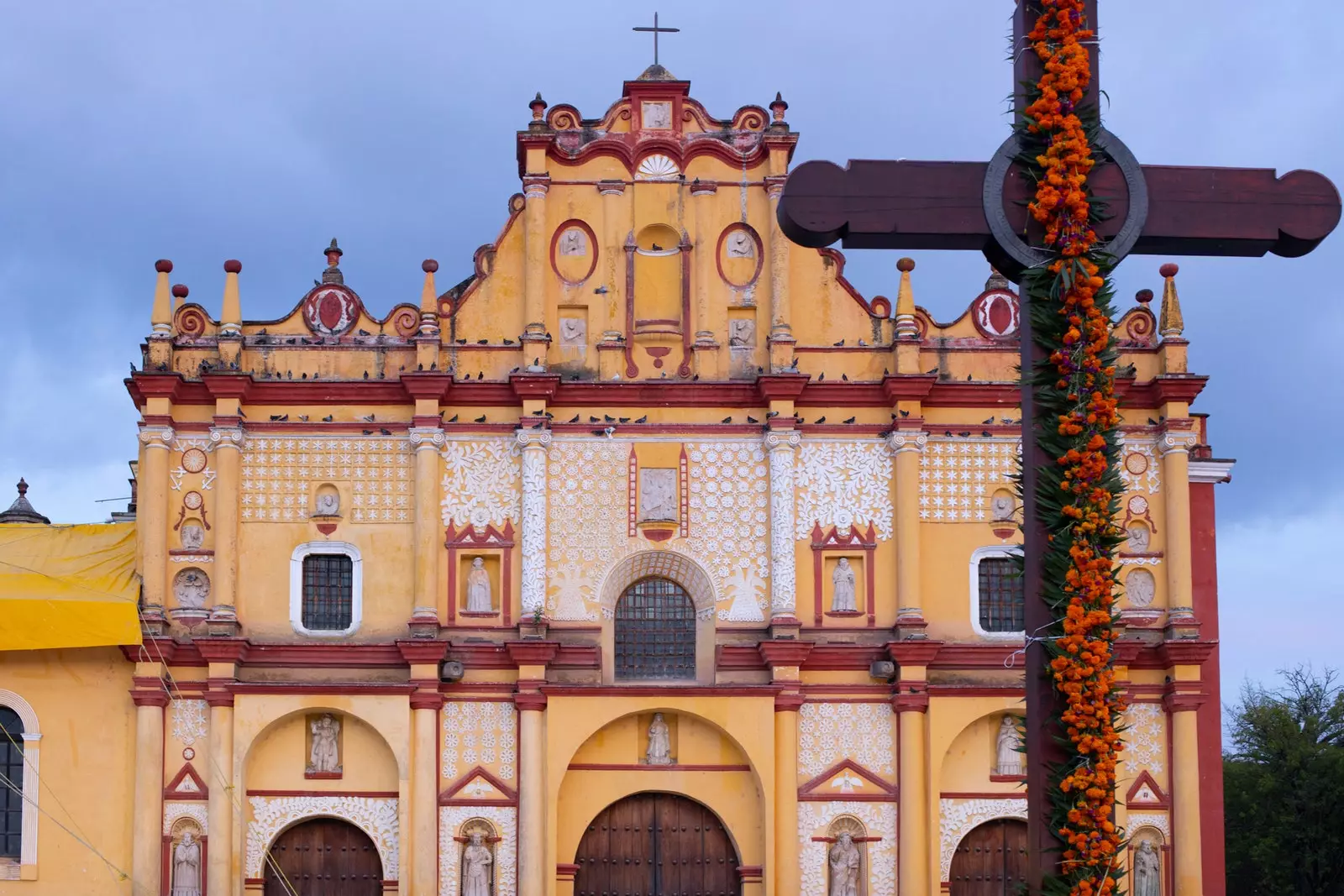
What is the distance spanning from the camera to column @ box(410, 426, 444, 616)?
26.1 meters

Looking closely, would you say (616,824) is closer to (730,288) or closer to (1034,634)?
(730,288)

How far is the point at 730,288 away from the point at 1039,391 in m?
17.4

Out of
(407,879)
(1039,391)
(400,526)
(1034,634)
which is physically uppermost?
(400,526)

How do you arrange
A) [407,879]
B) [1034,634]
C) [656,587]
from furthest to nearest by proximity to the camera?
[656,587], [407,879], [1034,634]

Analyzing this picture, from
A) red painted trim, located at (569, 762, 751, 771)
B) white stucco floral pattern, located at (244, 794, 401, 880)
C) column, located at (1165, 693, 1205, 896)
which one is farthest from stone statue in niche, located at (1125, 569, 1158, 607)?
white stucco floral pattern, located at (244, 794, 401, 880)

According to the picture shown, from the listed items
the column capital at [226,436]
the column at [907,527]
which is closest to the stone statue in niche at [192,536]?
the column capital at [226,436]

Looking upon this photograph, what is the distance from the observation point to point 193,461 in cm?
2667

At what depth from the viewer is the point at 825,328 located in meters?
27.3

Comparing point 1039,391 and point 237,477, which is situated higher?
point 237,477

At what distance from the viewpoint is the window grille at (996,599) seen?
26.7m

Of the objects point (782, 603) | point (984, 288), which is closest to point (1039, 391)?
point (782, 603)

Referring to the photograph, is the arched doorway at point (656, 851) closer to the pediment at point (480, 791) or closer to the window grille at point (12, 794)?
the pediment at point (480, 791)

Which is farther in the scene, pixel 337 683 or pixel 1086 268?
pixel 337 683

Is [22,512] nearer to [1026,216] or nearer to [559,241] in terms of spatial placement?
[559,241]
